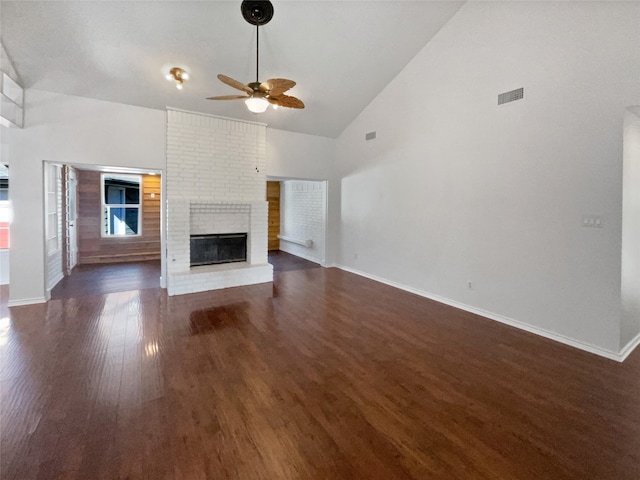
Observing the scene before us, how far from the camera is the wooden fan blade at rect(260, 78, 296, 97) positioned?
9.64ft

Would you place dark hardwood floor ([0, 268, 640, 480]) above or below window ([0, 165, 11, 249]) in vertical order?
below

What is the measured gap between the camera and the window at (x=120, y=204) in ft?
23.9

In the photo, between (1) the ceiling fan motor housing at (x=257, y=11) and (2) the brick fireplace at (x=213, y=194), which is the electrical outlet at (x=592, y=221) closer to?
(1) the ceiling fan motor housing at (x=257, y=11)

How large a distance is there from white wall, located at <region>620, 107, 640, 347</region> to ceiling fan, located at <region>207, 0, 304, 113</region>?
3293 mm

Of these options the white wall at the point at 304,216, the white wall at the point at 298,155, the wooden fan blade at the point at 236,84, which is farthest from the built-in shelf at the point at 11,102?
the white wall at the point at 304,216

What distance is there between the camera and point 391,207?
213 inches

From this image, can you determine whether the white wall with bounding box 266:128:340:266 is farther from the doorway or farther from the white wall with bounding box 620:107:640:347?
the white wall with bounding box 620:107:640:347

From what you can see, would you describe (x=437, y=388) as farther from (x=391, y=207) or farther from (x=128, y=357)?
(x=391, y=207)

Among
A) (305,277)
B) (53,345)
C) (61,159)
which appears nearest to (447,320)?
(305,277)

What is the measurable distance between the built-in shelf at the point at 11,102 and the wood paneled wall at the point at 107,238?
10.6ft

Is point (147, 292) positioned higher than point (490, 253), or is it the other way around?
point (490, 253)

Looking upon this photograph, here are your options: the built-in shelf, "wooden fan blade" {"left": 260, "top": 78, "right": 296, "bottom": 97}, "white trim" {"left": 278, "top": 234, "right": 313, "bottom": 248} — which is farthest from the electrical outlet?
the built-in shelf

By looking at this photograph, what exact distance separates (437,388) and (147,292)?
14.9ft

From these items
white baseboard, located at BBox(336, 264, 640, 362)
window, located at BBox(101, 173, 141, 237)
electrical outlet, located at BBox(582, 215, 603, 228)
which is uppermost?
window, located at BBox(101, 173, 141, 237)
